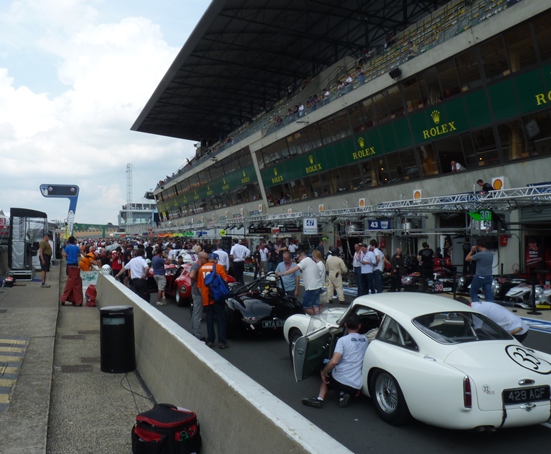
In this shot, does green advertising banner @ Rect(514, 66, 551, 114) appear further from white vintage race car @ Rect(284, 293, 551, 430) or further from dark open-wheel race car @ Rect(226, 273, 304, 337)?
white vintage race car @ Rect(284, 293, 551, 430)

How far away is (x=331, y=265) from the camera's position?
15734mm

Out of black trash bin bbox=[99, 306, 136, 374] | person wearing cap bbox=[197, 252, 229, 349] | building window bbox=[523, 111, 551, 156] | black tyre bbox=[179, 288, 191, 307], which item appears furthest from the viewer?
building window bbox=[523, 111, 551, 156]

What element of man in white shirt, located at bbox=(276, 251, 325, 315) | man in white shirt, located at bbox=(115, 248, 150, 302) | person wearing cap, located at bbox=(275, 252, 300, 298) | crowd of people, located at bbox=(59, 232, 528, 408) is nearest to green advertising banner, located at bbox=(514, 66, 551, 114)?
crowd of people, located at bbox=(59, 232, 528, 408)

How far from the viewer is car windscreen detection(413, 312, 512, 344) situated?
230 inches

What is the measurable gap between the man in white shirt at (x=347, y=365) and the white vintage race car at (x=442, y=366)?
117mm

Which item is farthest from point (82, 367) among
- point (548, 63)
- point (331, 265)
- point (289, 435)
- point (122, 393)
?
point (548, 63)

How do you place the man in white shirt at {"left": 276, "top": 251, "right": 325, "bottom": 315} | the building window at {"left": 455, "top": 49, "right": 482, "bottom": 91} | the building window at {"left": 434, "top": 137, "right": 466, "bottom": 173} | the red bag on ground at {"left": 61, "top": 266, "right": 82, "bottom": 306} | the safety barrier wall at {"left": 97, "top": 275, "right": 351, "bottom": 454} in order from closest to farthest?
the safety barrier wall at {"left": 97, "top": 275, "right": 351, "bottom": 454}
the man in white shirt at {"left": 276, "top": 251, "right": 325, "bottom": 315}
the red bag on ground at {"left": 61, "top": 266, "right": 82, "bottom": 306}
the building window at {"left": 455, "top": 49, "right": 482, "bottom": 91}
the building window at {"left": 434, "top": 137, "right": 466, "bottom": 173}

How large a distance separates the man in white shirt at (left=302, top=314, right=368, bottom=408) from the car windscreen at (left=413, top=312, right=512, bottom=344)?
79 centimetres

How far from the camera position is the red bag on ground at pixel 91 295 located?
15.9m

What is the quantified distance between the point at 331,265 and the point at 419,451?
10.6m

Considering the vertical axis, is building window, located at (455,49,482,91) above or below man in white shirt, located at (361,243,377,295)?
above

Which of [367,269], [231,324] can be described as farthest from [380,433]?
[367,269]

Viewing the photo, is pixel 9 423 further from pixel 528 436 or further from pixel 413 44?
pixel 413 44

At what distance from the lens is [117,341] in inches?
326
